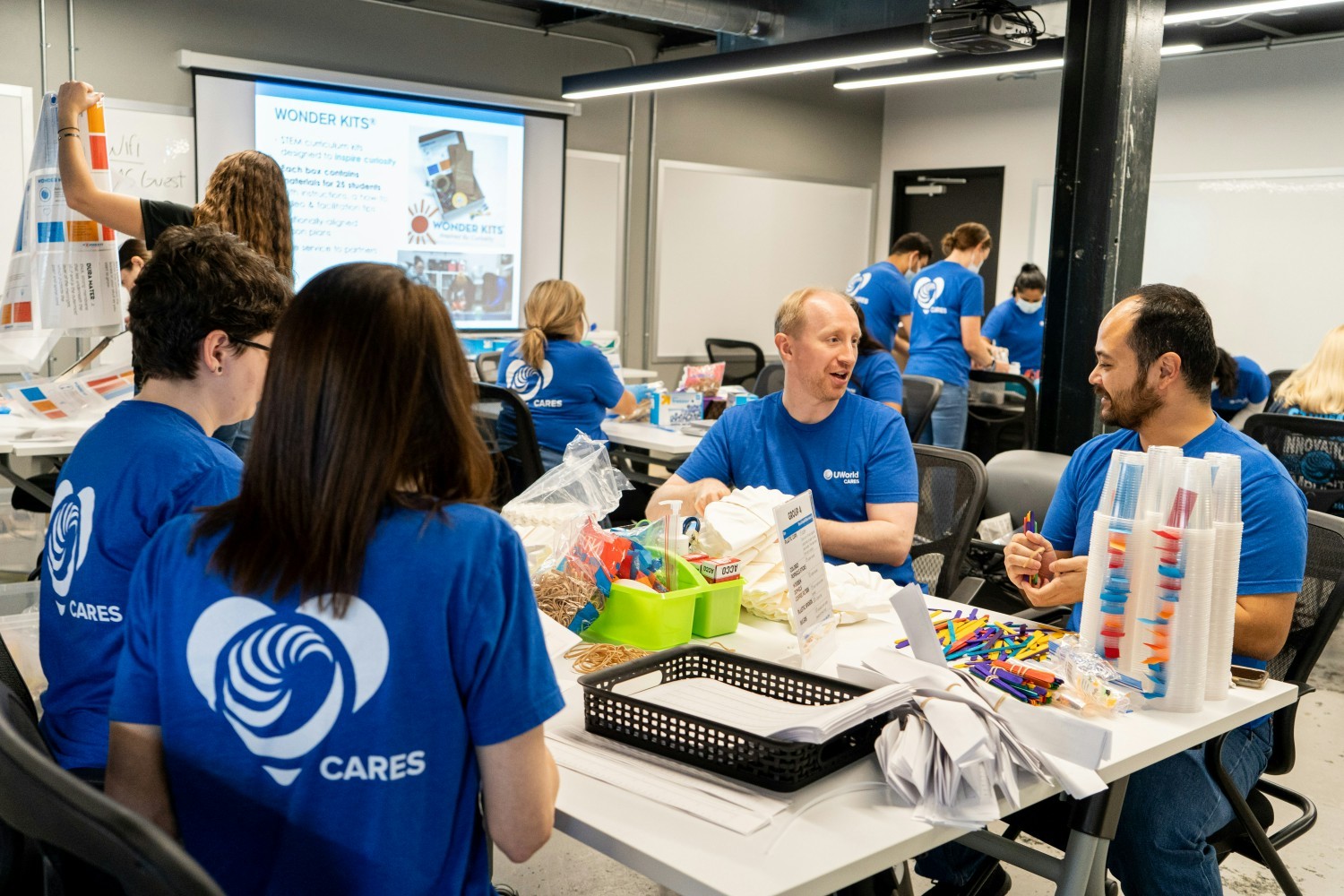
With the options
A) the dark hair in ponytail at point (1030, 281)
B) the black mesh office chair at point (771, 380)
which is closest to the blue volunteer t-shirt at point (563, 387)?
the black mesh office chair at point (771, 380)

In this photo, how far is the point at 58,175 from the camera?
2.65 meters

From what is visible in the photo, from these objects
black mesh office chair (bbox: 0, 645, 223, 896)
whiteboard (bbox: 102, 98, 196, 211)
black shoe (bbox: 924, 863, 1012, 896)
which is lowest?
black shoe (bbox: 924, 863, 1012, 896)

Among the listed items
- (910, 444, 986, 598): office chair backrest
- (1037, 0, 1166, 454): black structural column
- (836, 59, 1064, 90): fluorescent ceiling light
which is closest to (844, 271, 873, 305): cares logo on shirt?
(836, 59, 1064, 90): fluorescent ceiling light

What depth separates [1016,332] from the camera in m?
7.44

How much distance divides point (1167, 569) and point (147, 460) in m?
1.39

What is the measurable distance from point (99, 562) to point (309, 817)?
22.7 inches

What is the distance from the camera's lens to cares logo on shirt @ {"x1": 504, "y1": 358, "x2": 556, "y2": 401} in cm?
432

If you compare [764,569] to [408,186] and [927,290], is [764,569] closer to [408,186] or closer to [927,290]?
[927,290]

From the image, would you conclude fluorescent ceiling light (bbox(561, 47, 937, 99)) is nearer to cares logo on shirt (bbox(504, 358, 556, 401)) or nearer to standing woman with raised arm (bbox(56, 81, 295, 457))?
cares logo on shirt (bbox(504, 358, 556, 401))

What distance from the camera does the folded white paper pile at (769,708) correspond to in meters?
1.30

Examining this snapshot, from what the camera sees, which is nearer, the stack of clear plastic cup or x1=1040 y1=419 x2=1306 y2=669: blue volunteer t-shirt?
the stack of clear plastic cup

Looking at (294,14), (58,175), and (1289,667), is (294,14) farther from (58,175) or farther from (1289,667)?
(1289,667)

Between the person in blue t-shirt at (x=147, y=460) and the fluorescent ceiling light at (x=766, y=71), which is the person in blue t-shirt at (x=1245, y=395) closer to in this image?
the fluorescent ceiling light at (x=766, y=71)

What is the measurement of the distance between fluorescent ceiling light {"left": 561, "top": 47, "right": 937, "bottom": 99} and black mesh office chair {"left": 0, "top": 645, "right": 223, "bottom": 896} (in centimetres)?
488
